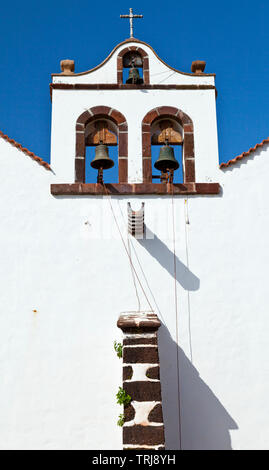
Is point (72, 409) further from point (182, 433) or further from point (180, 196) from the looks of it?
point (180, 196)

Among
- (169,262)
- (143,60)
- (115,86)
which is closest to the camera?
(169,262)

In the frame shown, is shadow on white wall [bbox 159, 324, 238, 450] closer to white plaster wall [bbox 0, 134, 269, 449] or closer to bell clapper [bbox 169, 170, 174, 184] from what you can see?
white plaster wall [bbox 0, 134, 269, 449]

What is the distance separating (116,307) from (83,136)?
3179 millimetres

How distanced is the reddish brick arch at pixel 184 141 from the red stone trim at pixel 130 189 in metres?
0.19

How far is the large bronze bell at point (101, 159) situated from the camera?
29.7ft

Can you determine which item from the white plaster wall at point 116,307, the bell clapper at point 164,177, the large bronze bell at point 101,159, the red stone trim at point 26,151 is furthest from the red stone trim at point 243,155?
the red stone trim at point 26,151

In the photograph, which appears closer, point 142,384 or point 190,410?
point 142,384

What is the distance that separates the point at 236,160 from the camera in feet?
30.7

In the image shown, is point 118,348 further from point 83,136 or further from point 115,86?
point 115,86

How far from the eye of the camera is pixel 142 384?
688 cm

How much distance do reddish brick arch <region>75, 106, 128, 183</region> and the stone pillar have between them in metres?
2.81

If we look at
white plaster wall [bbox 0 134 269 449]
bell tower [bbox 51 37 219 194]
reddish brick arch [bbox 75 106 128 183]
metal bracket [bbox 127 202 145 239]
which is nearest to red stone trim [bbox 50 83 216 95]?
bell tower [bbox 51 37 219 194]

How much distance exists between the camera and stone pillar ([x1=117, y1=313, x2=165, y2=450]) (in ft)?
21.2

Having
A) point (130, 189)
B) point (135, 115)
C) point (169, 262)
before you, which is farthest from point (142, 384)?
point (135, 115)
